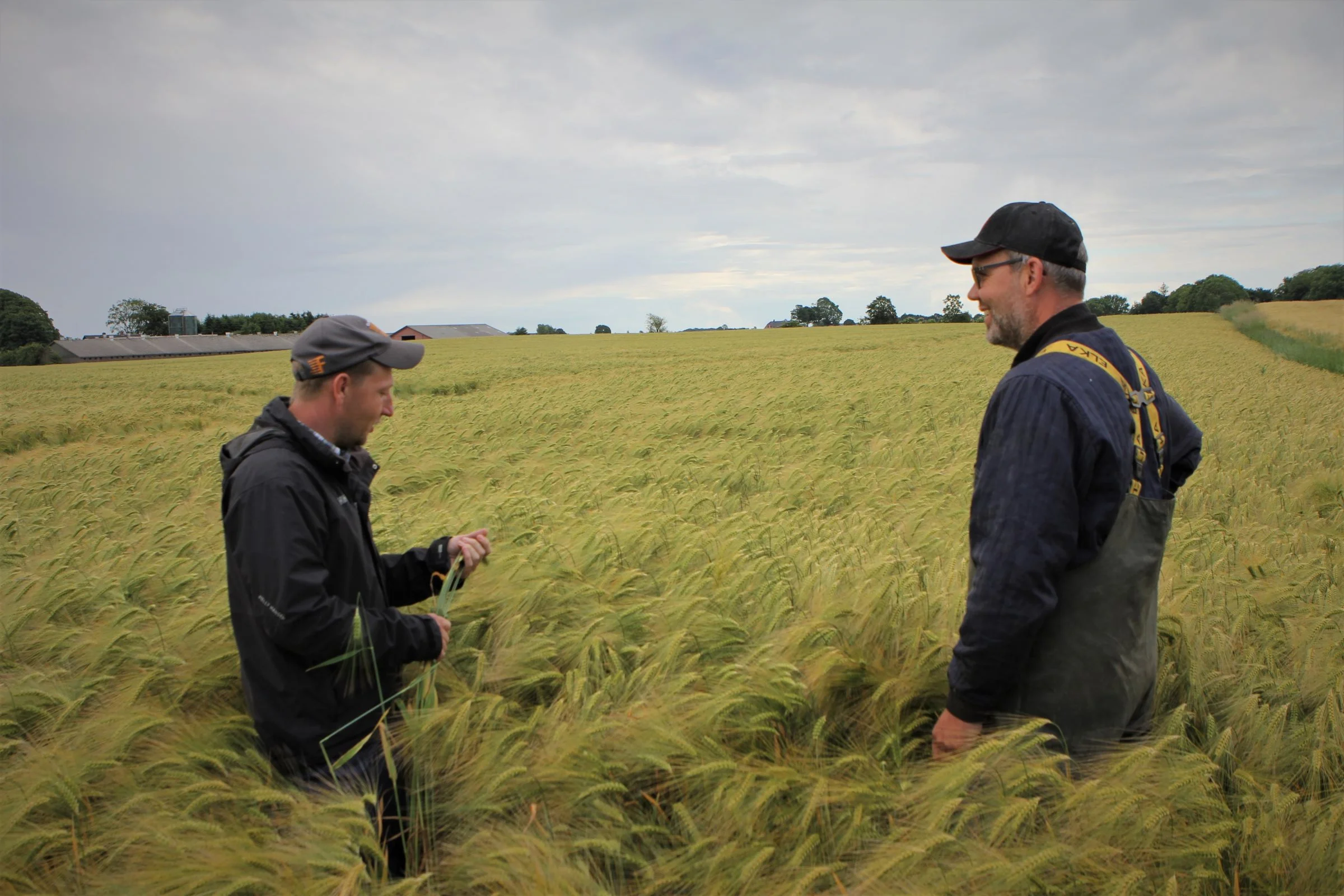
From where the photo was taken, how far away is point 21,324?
213 ft

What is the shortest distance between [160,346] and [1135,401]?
300 ft

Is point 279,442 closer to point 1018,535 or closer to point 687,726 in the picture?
point 687,726

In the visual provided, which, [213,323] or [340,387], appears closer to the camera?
[340,387]

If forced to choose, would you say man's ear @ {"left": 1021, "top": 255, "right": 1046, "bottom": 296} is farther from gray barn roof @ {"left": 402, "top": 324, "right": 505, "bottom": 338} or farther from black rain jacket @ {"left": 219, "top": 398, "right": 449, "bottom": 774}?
gray barn roof @ {"left": 402, "top": 324, "right": 505, "bottom": 338}

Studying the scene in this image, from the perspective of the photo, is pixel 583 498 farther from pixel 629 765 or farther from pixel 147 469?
pixel 147 469

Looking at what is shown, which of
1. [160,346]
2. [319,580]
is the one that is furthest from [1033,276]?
[160,346]

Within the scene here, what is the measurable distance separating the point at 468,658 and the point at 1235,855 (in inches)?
90.6

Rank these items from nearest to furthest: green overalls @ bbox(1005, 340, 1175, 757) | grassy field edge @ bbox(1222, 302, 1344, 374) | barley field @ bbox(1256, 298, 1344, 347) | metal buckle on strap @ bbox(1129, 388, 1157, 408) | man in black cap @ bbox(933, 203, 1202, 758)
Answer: man in black cap @ bbox(933, 203, 1202, 758) → green overalls @ bbox(1005, 340, 1175, 757) → metal buckle on strap @ bbox(1129, 388, 1157, 408) → grassy field edge @ bbox(1222, 302, 1344, 374) → barley field @ bbox(1256, 298, 1344, 347)

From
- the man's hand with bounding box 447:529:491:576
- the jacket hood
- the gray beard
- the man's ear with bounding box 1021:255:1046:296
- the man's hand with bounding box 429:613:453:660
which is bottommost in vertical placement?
the man's hand with bounding box 429:613:453:660

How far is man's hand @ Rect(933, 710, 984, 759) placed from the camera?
1.98 m

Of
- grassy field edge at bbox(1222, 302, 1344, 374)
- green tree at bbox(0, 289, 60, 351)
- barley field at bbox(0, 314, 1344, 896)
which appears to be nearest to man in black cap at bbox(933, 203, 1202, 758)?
barley field at bbox(0, 314, 1344, 896)

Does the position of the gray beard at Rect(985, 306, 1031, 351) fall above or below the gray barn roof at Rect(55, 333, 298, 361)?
below

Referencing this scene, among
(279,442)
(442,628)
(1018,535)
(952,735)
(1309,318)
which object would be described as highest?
(1309,318)

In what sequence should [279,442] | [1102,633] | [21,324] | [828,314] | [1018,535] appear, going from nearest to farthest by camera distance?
[1018,535] < [1102,633] < [279,442] < [21,324] < [828,314]
